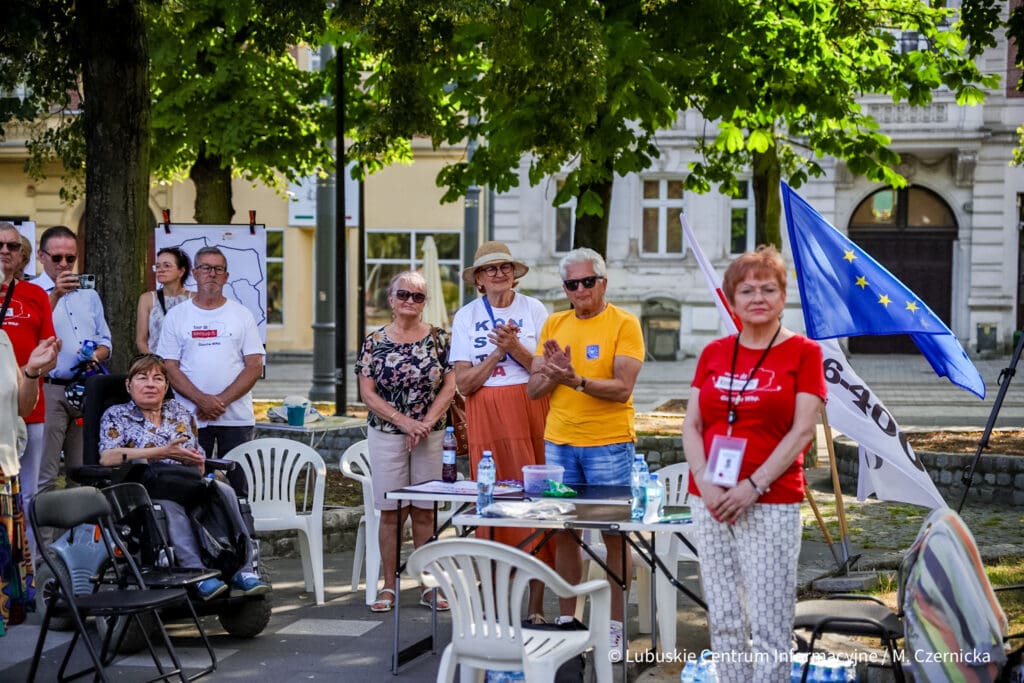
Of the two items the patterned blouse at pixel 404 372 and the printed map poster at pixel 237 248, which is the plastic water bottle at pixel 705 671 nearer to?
the patterned blouse at pixel 404 372

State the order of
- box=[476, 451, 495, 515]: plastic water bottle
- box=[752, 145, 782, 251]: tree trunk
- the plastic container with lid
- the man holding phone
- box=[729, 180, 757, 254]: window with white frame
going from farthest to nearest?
box=[729, 180, 757, 254]: window with white frame → box=[752, 145, 782, 251]: tree trunk → the man holding phone → the plastic container with lid → box=[476, 451, 495, 515]: plastic water bottle

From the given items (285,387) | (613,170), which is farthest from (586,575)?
(285,387)

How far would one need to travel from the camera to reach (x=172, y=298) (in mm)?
9906

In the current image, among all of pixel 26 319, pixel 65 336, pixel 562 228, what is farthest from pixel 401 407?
pixel 562 228

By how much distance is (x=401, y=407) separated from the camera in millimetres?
8094

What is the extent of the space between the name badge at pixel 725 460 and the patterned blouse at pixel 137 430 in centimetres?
351

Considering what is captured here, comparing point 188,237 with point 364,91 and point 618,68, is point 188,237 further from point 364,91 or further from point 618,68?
point 364,91

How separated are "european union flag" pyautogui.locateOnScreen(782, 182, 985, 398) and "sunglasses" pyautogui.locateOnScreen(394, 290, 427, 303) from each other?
7.16 feet

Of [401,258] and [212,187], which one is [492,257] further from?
[401,258]

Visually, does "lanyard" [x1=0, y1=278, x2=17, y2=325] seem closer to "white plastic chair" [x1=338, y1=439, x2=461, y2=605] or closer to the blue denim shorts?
"white plastic chair" [x1=338, y1=439, x2=461, y2=605]

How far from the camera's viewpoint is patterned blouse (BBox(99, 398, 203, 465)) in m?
7.54

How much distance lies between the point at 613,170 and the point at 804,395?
8.34 metres

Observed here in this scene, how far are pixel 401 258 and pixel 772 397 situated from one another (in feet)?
97.6

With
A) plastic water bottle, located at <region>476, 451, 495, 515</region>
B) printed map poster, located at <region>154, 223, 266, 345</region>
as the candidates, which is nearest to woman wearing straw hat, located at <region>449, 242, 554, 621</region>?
plastic water bottle, located at <region>476, 451, 495, 515</region>
